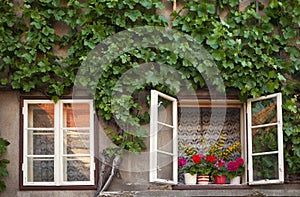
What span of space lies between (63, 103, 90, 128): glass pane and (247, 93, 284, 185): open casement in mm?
1804

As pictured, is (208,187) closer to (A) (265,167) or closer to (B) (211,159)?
(B) (211,159)

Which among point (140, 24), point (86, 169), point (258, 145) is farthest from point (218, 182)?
point (140, 24)

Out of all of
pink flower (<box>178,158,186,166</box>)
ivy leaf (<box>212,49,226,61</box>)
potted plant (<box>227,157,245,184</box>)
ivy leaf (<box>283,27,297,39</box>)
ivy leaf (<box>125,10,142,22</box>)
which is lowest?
potted plant (<box>227,157,245,184</box>)

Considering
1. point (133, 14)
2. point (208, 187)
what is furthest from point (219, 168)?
point (133, 14)

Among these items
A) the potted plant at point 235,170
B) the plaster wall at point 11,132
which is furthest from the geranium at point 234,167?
the plaster wall at point 11,132

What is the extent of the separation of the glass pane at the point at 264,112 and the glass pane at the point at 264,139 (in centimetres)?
9

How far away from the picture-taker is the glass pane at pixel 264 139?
7066mm

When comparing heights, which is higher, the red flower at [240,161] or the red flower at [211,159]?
the red flower at [211,159]

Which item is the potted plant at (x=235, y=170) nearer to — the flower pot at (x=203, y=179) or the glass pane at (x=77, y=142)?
the flower pot at (x=203, y=179)

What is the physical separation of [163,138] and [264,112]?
1146 mm

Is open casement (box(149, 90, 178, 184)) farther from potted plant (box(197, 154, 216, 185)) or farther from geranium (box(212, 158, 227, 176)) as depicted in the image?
geranium (box(212, 158, 227, 176))

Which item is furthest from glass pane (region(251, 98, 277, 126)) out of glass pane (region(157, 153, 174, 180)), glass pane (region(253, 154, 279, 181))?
glass pane (region(157, 153, 174, 180))

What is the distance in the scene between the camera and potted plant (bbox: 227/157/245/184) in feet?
23.7

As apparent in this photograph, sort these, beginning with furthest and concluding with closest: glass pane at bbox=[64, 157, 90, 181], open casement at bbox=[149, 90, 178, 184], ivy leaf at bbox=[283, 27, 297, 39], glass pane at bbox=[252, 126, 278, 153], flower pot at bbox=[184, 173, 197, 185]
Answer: ivy leaf at bbox=[283, 27, 297, 39], glass pane at bbox=[64, 157, 90, 181], flower pot at bbox=[184, 173, 197, 185], glass pane at bbox=[252, 126, 278, 153], open casement at bbox=[149, 90, 178, 184]
